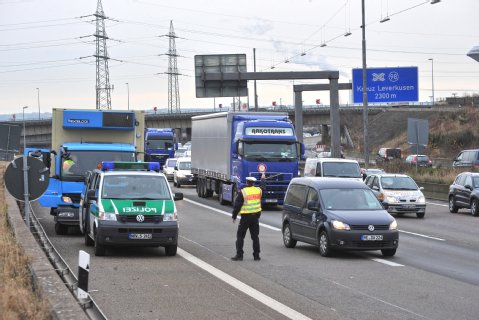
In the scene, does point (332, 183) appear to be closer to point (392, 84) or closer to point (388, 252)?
point (388, 252)

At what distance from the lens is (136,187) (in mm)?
16969

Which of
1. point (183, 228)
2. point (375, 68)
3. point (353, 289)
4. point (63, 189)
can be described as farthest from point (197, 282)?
point (375, 68)

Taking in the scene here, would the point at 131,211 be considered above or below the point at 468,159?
below

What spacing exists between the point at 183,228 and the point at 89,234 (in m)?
6.73

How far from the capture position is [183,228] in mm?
24156

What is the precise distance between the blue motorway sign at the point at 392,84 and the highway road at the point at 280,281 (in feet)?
85.4

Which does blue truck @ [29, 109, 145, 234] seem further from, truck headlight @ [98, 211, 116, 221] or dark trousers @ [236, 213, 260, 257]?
dark trousers @ [236, 213, 260, 257]

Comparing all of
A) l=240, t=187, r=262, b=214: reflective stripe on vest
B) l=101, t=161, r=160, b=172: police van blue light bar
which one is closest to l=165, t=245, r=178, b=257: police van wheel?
l=240, t=187, r=262, b=214: reflective stripe on vest

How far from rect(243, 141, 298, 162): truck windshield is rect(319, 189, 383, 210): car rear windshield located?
13.5 m

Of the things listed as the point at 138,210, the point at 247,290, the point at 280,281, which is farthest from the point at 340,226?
the point at 247,290

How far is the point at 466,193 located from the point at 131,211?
18214mm

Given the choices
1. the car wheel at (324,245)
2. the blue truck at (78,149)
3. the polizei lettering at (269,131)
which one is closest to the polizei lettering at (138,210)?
the car wheel at (324,245)

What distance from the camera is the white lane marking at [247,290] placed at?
33.8 ft

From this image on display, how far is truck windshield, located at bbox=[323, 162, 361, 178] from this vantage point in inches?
1278
